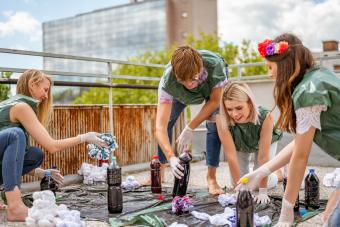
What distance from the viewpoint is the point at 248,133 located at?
10.4ft

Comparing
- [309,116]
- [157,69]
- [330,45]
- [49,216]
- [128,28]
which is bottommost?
[49,216]

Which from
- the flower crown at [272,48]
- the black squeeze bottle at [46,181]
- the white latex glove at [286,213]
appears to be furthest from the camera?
the black squeeze bottle at [46,181]

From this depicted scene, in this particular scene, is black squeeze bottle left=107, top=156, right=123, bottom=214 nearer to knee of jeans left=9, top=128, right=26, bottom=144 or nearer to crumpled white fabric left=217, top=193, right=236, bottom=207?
knee of jeans left=9, top=128, right=26, bottom=144

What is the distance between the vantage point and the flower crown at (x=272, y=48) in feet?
5.81

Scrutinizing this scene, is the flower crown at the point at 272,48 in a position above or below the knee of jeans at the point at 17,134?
above

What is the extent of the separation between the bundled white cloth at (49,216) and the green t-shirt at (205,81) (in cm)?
118

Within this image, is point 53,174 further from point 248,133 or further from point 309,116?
point 309,116

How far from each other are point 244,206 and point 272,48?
28.1 inches

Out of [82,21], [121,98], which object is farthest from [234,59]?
[82,21]

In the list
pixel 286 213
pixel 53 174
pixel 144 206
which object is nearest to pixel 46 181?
pixel 53 174

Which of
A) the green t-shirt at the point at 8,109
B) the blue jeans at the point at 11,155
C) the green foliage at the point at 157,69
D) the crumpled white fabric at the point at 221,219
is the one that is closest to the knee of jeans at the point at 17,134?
the blue jeans at the point at 11,155

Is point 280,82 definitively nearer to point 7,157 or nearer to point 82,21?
point 7,157

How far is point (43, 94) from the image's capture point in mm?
2756

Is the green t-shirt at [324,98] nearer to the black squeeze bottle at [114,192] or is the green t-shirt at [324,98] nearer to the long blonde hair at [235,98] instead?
the long blonde hair at [235,98]
